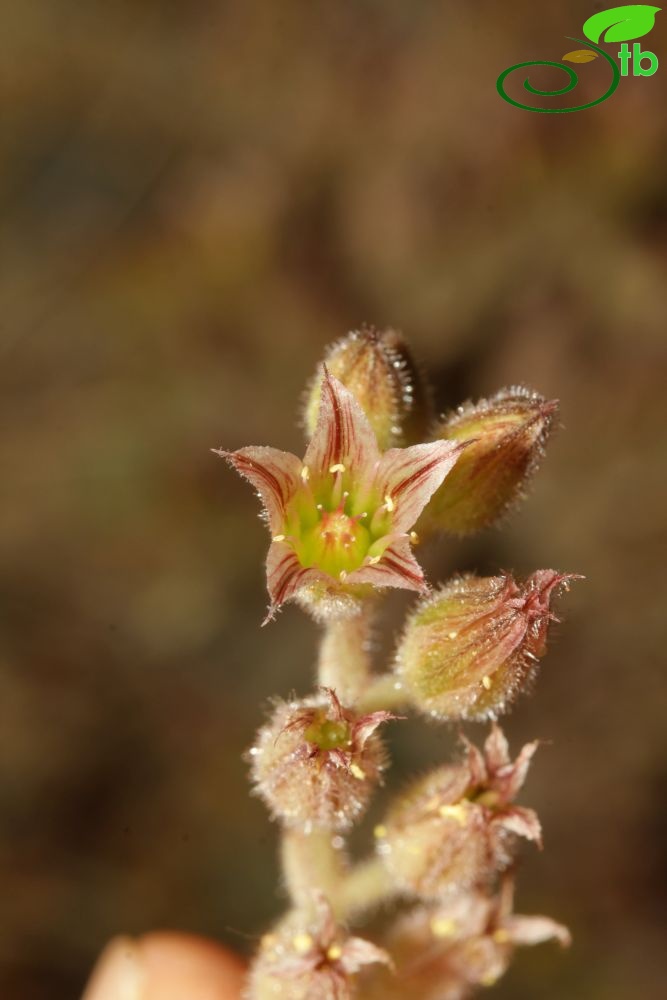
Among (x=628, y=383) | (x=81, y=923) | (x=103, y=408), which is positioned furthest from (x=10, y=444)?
(x=628, y=383)

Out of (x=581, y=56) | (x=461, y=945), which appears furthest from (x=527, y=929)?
(x=581, y=56)

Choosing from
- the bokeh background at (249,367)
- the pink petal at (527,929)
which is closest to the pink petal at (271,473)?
the pink petal at (527,929)

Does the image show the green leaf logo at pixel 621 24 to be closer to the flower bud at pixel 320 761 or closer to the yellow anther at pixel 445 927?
the flower bud at pixel 320 761

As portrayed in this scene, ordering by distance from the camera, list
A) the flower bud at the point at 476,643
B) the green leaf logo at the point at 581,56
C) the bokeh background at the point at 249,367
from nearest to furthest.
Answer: the flower bud at the point at 476,643, the green leaf logo at the point at 581,56, the bokeh background at the point at 249,367

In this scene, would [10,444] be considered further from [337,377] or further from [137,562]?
[337,377]

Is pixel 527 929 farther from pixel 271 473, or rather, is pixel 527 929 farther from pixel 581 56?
pixel 581 56

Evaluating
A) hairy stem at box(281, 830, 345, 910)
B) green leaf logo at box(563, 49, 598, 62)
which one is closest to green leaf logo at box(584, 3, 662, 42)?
green leaf logo at box(563, 49, 598, 62)
